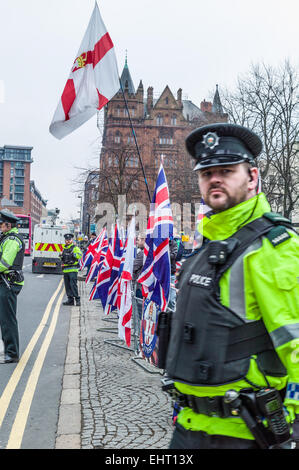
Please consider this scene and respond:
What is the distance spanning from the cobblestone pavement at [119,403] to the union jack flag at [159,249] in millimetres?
1076

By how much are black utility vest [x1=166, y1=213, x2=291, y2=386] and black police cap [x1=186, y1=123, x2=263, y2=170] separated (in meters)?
0.30

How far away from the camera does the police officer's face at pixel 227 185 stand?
2.10 meters

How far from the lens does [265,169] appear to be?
27.7m

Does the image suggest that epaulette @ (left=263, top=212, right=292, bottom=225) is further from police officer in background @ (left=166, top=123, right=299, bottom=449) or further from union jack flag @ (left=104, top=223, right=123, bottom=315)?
union jack flag @ (left=104, top=223, right=123, bottom=315)

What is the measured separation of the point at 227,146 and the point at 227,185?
0.19 metres

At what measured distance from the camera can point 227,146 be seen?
2.18m

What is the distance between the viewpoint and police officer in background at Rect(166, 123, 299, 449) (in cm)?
188

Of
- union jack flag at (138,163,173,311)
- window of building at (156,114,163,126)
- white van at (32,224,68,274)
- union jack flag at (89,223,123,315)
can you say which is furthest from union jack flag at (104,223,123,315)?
window of building at (156,114,163,126)

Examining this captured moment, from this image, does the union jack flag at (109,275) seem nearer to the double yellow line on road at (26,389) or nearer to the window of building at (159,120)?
the double yellow line on road at (26,389)

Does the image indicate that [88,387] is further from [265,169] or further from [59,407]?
[265,169]

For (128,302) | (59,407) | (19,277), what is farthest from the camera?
(128,302)

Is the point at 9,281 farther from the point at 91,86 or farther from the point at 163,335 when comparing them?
the point at 163,335

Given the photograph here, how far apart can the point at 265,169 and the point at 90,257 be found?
44.5 feet

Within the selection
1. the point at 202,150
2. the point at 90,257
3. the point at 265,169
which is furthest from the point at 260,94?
the point at 202,150
